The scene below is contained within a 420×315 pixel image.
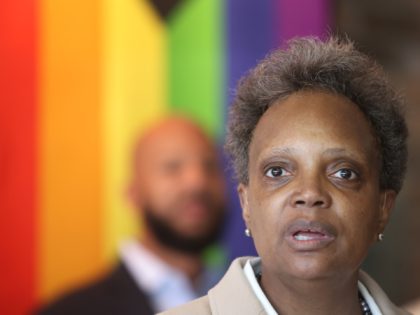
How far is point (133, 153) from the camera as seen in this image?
13.6 ft

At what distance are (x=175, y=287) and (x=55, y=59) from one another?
1165mm

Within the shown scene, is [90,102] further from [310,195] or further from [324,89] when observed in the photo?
[310,195]

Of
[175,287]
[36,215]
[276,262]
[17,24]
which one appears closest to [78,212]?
[36,215]

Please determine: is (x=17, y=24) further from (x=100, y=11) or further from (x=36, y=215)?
(x=36, y=215)

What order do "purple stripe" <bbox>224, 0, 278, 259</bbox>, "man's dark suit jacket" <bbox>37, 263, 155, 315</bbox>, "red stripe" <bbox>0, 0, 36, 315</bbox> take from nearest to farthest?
1. "red stripe" <bbox>0, 0, 36, 315</bbox>
2. "man's dark suit jacket" <bbox>37, 263, 155, 315</bbox>
3. "purple stripe" <bbox>224, 0, 278, 259</bbox>

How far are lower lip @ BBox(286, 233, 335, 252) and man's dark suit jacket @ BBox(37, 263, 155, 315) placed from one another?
2.14 metres

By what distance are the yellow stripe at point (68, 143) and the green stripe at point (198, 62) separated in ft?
1.23

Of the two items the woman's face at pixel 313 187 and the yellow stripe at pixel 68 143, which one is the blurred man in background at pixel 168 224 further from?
the woman's face at pixel 313 187

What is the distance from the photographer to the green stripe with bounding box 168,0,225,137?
4242 mm

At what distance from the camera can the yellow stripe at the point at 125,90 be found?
4.12 m

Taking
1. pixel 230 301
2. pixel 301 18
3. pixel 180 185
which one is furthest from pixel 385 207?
pixel 301 18

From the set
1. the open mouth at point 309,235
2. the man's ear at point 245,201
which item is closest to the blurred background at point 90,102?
the man's ear at point 245,201

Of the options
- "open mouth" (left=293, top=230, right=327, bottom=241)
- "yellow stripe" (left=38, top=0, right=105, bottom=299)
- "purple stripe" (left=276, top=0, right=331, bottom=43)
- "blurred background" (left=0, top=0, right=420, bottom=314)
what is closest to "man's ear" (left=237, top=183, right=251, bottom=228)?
"open mouth" (left=293, top=230, right=327, bottom=241)

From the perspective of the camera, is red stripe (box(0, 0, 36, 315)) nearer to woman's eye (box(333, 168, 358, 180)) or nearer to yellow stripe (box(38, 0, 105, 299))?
yellow stripe (box(38, 0, 105, 299))
